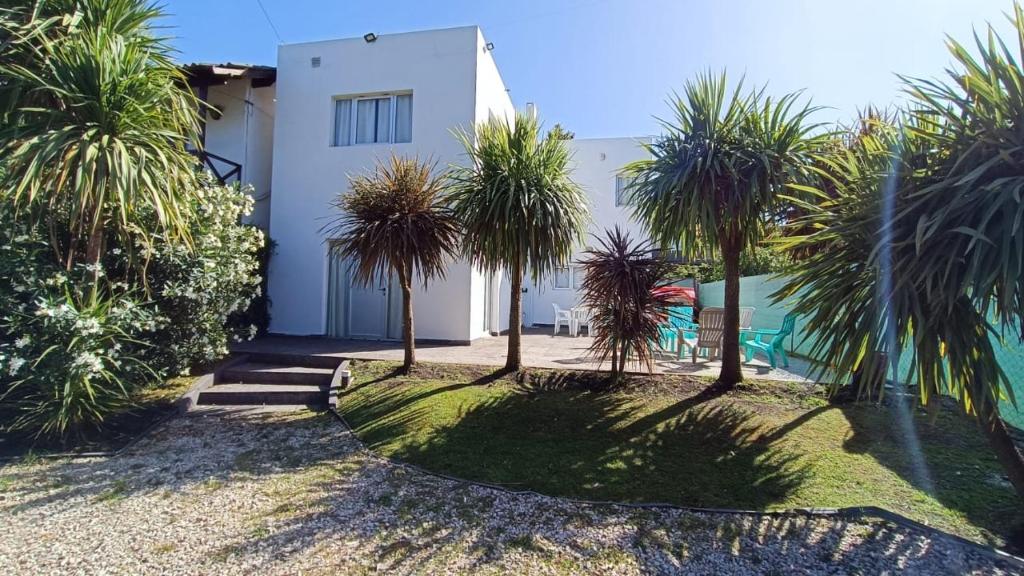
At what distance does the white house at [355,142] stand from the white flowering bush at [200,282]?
344 centimetres

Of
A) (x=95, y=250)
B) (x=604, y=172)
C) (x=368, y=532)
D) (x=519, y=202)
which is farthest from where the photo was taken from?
A: (x=604, y=172)

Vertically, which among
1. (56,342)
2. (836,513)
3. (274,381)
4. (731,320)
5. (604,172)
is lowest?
(836,513)

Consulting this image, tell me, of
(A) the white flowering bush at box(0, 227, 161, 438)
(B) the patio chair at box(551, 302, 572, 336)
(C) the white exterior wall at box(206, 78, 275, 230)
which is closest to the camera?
(A) the white flowering bush at box(0, 227, 161, 438)

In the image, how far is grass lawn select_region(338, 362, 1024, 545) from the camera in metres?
3.98

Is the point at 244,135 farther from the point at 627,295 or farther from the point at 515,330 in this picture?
the point at 627,295

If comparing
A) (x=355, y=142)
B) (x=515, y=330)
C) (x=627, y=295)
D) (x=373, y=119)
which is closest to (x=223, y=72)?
(x=355, y=142)

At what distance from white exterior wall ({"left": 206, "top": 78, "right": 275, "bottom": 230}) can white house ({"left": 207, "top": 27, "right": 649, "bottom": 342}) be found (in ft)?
2.39

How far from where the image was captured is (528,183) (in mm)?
6633

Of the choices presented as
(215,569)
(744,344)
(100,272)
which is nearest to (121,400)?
(100,272)

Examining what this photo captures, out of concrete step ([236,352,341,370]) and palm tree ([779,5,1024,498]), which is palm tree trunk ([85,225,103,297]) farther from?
palm tree ([779,5,1024,498])

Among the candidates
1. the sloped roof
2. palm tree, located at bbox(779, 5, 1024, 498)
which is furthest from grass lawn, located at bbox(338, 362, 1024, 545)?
the sloped roof

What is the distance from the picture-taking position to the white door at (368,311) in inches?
428

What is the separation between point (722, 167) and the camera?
5.61 meters

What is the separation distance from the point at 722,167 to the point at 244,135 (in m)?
10.8
